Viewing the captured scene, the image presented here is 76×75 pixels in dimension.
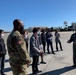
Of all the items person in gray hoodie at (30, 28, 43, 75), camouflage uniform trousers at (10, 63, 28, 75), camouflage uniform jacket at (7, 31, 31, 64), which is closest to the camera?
camouflage uniform jacket at (7, 31, 31, 64)

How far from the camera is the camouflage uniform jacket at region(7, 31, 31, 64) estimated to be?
150 inches

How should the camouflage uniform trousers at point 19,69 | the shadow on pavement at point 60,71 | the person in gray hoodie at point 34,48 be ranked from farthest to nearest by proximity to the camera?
the shadow on pavement at point 60,71 < the person in gray hoodie at point 34,48 < the camouflage uniform trousers at point 19,69

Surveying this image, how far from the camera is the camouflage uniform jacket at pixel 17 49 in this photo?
380 cm

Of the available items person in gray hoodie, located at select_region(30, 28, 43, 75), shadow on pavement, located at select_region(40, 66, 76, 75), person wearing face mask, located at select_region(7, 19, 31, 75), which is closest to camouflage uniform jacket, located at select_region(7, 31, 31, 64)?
person wearing face mask, located at select_region(7, 19, 31, 75)

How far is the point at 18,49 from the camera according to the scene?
3.80 meters

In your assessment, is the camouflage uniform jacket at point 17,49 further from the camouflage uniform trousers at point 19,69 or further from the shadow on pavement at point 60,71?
the shadow on pavement at point 60,71

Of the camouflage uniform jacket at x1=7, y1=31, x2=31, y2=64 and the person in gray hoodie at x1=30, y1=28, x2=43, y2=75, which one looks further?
the person in gray hoodie at x1=30, y1=28, x2=43, y2=75

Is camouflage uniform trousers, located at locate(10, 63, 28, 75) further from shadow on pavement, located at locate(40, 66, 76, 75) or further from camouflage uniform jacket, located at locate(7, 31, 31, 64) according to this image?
shadow on pavement, located at locate(40, 66, 76, 75)

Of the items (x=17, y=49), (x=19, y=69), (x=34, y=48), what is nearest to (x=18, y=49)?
(x=17, y=49)

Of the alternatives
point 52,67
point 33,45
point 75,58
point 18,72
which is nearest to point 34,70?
point 33,45

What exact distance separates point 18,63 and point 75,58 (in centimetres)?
485

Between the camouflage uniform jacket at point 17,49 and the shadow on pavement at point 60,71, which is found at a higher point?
the camouflage uniform jacket at point 17,49

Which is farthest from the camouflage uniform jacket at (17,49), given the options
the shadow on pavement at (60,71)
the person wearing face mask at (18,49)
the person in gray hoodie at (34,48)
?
the shadow on pavement at (60,71)

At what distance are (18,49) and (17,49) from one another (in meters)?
0.04
